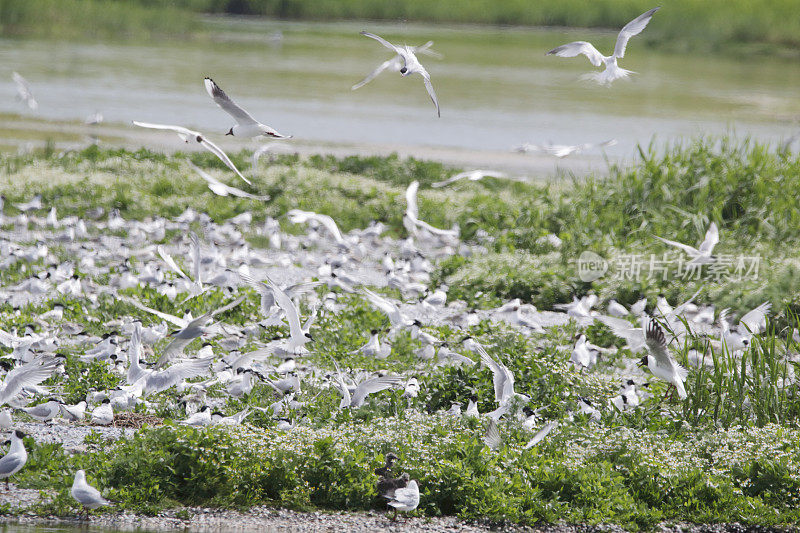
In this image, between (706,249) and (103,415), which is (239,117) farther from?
(706,249)

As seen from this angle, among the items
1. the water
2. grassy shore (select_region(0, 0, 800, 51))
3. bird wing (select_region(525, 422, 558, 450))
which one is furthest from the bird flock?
grassy shore (select_region(0, 0, 800, 51))

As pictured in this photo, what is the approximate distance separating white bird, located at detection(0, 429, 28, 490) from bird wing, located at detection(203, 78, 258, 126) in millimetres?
2186

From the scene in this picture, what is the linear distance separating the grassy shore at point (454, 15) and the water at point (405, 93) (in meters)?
2.64

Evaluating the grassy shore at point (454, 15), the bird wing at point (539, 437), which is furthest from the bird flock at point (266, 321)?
the grassy shore at point (454, 15)

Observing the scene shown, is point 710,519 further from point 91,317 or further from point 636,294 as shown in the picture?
point 91,317

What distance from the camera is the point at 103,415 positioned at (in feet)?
18.6

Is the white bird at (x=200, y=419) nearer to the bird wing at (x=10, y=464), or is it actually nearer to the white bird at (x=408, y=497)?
the bird wing at (x=10, y=464)

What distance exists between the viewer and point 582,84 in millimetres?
32188

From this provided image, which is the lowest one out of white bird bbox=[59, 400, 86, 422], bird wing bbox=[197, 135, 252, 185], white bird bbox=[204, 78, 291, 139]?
white bird bbox=[59, 400, 86, 422]

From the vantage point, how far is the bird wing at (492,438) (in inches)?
210

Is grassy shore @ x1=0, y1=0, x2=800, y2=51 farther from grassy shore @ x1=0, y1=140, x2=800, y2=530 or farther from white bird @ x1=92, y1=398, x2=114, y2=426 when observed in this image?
white bird @ x1=92, y1=398, x2=114, y2=426

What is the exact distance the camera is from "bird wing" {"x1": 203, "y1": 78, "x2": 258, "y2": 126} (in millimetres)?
5855

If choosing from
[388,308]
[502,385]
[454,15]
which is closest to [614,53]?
[502,385]

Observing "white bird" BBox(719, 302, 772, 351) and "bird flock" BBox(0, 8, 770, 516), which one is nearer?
"bird flock" BBox(0, 8, 770, 516)
